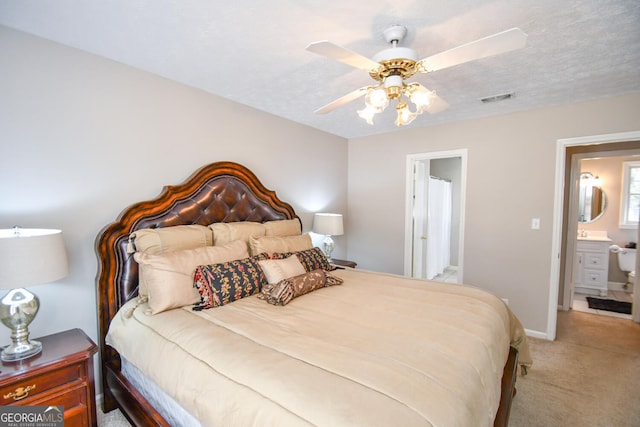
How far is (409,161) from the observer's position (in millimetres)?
3996

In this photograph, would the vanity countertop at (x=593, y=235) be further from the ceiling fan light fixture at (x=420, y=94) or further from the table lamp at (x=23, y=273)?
the table lamp at (x=23, y=273)

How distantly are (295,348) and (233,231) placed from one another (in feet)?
4.84

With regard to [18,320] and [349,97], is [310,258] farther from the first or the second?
[18,320]

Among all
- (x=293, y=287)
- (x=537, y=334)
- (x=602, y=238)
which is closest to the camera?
(x=293, y=287)

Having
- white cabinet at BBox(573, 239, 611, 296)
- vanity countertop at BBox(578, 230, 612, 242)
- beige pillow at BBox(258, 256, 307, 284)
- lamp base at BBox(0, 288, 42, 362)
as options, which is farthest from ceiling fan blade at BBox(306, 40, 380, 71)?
vanity countertop at BBox(578, 230, 612, 242)

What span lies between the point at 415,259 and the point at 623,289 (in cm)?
385

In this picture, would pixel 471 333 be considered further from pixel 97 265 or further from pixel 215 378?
pixel 97 265

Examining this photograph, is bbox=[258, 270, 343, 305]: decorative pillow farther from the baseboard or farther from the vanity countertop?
the vanity countertop

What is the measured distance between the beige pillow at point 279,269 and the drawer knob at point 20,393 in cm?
138

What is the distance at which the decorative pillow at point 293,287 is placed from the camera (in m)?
2.01

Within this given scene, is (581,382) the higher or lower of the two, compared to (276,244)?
lower

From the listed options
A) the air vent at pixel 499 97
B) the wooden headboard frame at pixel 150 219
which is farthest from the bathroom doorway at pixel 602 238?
the wooden headboard frame at pixel 150 219

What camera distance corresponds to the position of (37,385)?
58.1 inches

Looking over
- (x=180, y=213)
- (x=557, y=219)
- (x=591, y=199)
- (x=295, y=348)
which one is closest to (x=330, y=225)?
(x=180, y=213)
